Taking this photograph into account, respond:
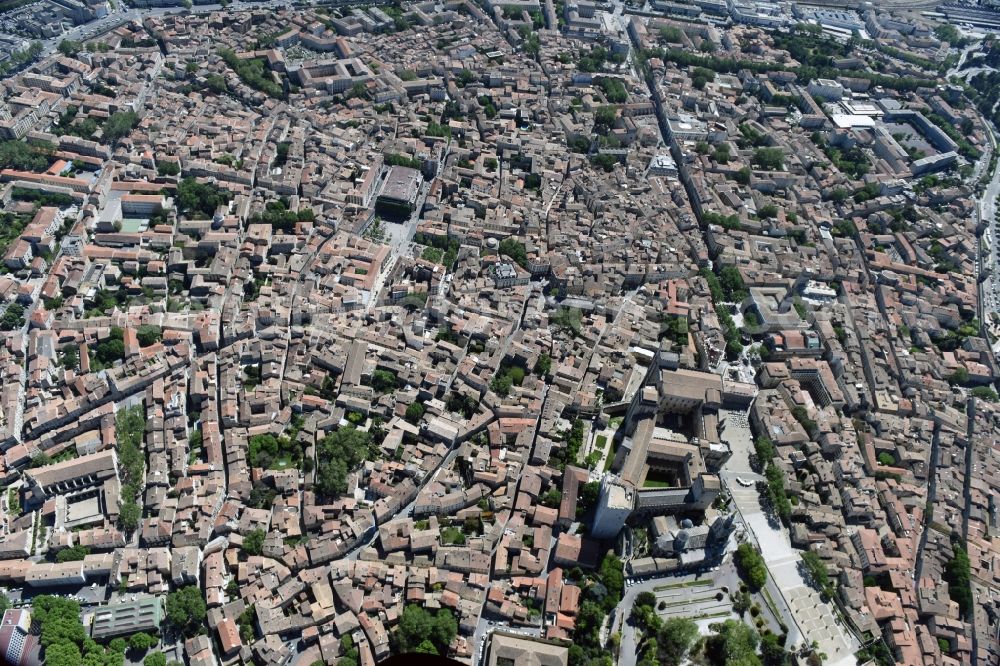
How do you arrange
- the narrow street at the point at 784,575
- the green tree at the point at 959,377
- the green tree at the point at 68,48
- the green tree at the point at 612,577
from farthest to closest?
the green tree at the point at 68,48 < the green tree at the point at 959,377 < the narrow street at the point at 784,575 < the green tree at the point at 612,577

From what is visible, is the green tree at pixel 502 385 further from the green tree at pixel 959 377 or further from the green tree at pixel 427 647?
the green tree at pixel 959 377

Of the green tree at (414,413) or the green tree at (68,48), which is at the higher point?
the green tree at (68,48)

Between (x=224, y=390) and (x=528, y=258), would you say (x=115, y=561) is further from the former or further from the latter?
(x=528, y=258)

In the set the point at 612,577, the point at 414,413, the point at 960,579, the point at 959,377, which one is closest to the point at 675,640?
the point at 612,577

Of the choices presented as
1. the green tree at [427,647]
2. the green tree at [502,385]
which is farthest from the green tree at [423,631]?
the green tree at [502,385]

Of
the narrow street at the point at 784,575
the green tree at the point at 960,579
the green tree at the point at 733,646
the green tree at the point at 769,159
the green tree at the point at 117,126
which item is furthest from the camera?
the green tree at the point at 769,159

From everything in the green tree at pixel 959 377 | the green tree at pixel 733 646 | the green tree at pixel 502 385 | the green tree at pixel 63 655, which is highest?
the green tree at pixel 959 377

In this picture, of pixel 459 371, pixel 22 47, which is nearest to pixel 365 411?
pixel 459 371

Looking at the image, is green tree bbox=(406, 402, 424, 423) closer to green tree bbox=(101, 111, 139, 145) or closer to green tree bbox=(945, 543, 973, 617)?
green tree bbox=(945, 543, 973, 617)

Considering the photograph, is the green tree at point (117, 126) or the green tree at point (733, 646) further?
the green tree at point (117, 126)

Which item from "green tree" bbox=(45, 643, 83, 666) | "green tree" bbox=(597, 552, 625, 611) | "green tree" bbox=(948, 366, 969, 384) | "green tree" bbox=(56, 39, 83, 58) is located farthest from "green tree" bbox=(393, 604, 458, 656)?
"green tree" bbox=(56, 39, 83, 58)
